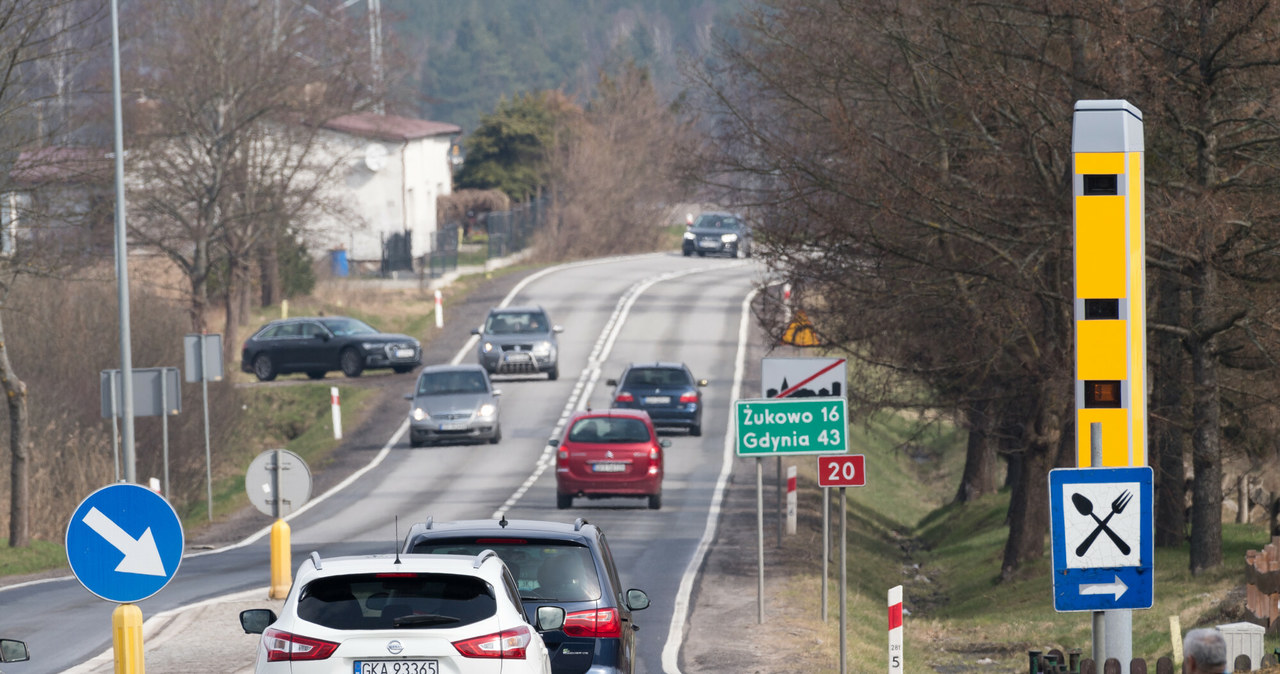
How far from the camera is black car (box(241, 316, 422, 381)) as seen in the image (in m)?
42.6

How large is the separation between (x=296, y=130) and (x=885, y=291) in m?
29.4

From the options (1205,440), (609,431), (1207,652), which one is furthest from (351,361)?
(1207,652)

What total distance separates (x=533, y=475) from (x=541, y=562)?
2203cm

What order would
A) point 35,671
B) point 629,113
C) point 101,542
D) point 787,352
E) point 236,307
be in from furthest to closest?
point 629,113 < point 236,307 < point 787,352 < point 35,671 < point 101,542

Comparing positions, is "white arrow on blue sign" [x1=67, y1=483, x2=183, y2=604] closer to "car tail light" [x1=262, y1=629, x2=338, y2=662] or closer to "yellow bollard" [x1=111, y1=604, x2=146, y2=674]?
"yellow bollard" [x1=111, y1=604, x2=146, y2=674]

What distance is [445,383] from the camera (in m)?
35.3

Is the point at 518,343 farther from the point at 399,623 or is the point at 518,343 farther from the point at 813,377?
the point at 399,623

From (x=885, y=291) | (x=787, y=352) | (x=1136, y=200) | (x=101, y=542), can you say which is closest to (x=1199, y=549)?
(x=885, y=291)

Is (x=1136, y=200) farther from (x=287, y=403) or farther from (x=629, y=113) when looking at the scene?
(x=629, y=113)

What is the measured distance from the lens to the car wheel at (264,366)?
1677 inches

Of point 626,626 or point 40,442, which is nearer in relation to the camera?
point 626,626

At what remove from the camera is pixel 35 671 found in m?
14.6

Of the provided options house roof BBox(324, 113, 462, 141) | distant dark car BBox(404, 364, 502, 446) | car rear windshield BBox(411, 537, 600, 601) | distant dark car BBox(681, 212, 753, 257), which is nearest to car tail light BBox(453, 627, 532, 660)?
car rear windshield BBox(411, 537, 600, 601)

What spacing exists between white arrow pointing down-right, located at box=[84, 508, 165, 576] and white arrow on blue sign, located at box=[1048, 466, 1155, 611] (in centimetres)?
481
